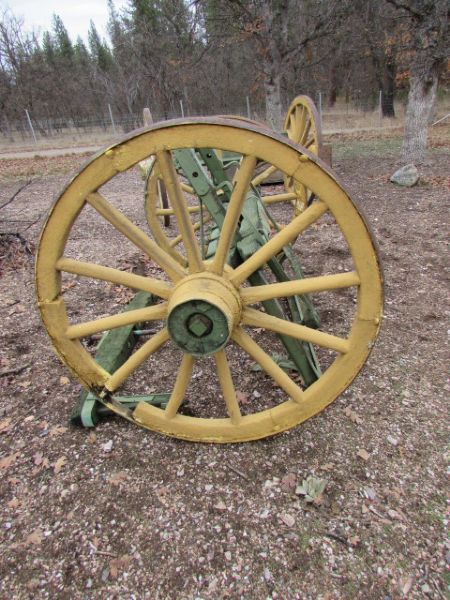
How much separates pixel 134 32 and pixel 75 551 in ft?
85.1

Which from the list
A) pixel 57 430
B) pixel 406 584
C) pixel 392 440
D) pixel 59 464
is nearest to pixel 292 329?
pixel 392 440

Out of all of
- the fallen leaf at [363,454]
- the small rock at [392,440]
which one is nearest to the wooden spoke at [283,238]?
the fallen leaf at [363,454]

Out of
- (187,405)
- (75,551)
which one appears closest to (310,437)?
(187,405)

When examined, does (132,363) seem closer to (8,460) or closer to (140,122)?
(8,460)

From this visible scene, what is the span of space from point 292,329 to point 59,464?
5.06 ft

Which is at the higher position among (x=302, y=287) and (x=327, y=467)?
(x=302, y=287)

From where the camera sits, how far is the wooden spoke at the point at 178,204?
1.67 metres

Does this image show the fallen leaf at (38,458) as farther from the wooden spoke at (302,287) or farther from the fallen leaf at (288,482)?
the wooden spoke at (302,287)

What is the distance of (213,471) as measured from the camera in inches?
89.1

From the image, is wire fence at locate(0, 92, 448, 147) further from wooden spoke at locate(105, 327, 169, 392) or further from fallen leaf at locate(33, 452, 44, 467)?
fallen leaf at locate(33, 452, 44, 467)

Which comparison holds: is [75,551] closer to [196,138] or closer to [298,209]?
[196,138]

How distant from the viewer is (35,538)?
1990 millimetres

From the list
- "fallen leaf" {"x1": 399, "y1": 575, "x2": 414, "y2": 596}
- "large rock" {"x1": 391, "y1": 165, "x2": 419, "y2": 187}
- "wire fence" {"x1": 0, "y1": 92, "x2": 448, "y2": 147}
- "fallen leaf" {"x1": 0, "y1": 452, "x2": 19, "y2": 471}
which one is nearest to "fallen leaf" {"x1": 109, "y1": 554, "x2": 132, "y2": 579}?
"fallen leaf" {"x1": 0, "y1": 452, "x2": 19, "y2": 471}

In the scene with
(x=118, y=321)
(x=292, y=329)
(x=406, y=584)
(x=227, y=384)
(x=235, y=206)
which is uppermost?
(x=235, y=206)
